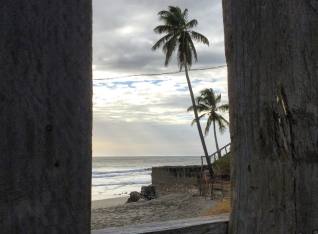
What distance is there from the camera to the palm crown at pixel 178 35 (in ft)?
81.0

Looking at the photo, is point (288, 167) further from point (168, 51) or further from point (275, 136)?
point (168, 51)

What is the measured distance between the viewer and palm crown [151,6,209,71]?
24688 mm

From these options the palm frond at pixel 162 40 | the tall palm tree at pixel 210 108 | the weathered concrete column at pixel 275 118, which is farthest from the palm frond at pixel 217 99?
the weathered concrete column at pixel 275 118

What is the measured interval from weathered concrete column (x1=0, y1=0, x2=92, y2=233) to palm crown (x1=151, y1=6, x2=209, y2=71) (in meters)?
24.2

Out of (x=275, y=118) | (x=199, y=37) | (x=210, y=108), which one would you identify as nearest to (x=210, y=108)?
(x=210, y=108)

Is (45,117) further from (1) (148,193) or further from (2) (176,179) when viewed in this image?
(2) (176,179)

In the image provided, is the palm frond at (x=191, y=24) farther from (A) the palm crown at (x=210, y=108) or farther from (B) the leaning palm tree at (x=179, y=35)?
(A) the palm crown at (x=210, y=108)

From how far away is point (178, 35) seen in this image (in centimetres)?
2511

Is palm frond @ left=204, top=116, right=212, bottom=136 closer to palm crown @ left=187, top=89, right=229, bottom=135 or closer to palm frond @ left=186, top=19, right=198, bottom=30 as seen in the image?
palm crown @ left=187, top=89, right=229, bottom=135

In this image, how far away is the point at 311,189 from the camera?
1.08 meters

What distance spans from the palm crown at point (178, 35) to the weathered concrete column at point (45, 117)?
2421cm

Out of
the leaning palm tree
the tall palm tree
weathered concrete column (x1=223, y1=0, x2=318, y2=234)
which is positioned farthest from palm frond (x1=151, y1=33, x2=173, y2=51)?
weathered concrete column (x1=223, y1=0, x2=318, y2=234)

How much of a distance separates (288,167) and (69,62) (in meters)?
0.82

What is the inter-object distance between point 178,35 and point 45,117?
25.4 m
